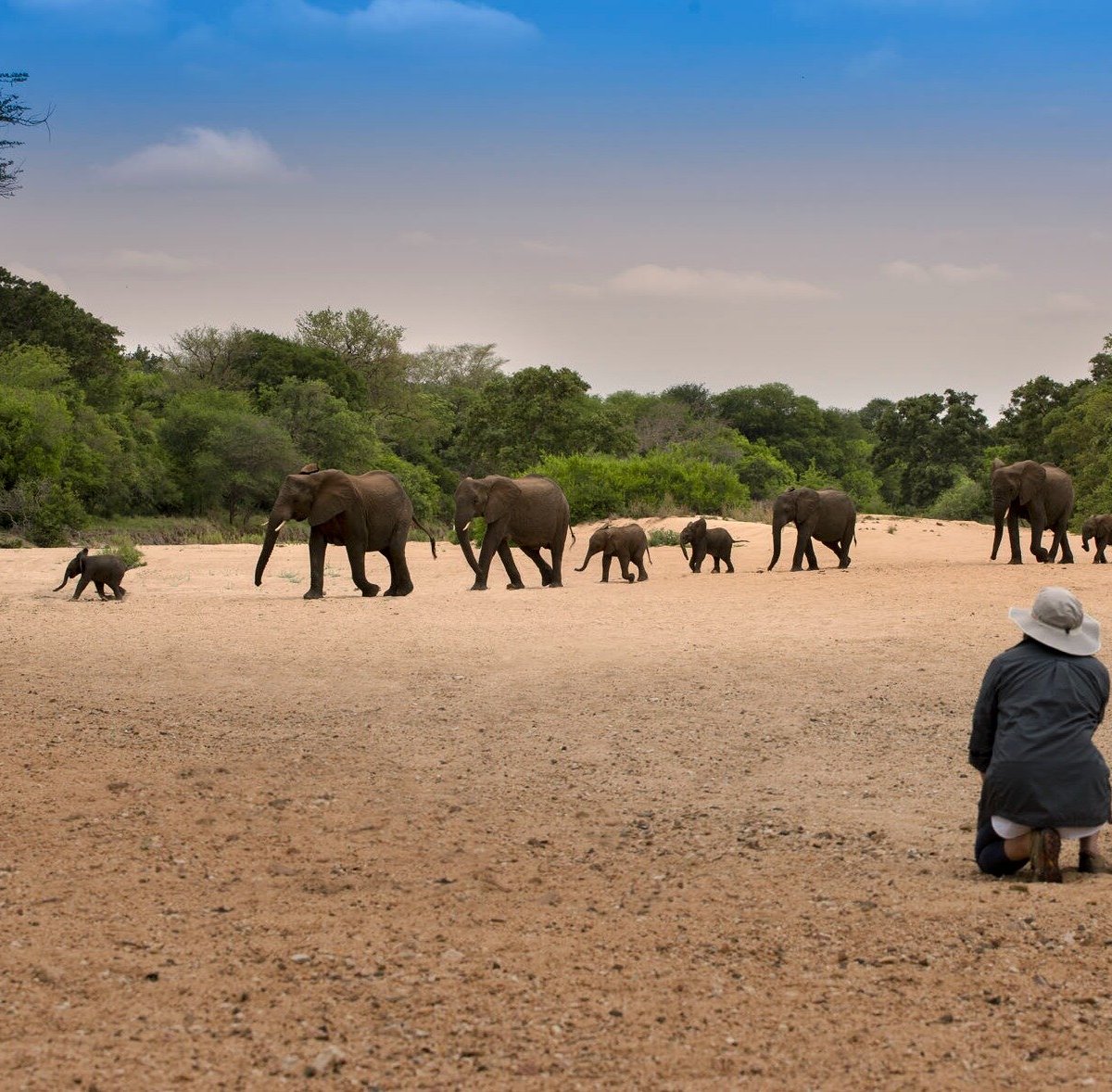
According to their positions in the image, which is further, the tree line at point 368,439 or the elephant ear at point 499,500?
the tree line at point 368,439

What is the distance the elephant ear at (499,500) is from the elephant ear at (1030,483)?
8017mm

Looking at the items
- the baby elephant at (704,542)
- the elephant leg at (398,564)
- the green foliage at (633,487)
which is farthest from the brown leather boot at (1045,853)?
the green foliage at (633,487)

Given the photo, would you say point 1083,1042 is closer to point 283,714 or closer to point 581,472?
point 283,714

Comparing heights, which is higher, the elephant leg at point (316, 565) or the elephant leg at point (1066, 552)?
the elephant leg at point (1066, 552)

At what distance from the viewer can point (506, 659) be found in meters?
11.3

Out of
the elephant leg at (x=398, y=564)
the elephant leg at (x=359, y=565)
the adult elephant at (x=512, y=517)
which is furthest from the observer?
the adult elephant at (x=512, y=517)

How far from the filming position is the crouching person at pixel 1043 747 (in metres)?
5.46

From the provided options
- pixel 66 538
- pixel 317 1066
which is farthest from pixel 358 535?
pixel 66 538

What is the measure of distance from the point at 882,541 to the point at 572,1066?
25560 mm

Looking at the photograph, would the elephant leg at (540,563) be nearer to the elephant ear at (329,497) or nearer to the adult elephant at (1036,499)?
the elephant ear at (329,497)

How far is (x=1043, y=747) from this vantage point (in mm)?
5531

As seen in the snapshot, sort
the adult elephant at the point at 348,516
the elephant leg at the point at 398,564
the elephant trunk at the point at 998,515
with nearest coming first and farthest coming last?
the adult elephant at the point at 348,516 < the elephant leg at the point at 398,564 < the elephant trunk at the point at 998,515

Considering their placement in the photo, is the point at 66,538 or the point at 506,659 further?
the point at 66,538

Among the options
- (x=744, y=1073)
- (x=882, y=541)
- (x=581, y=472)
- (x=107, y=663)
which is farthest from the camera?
(x=581, y=472)
